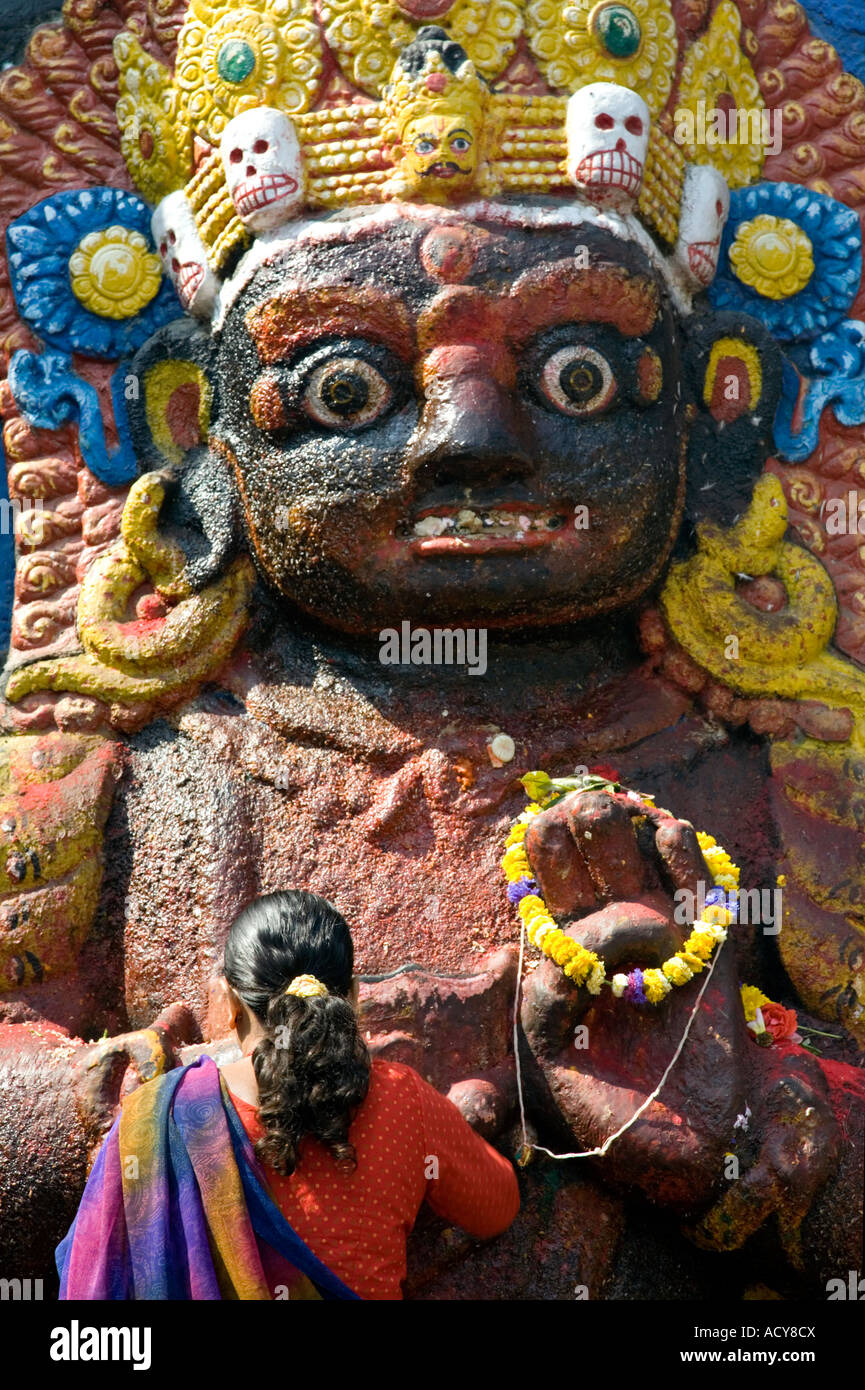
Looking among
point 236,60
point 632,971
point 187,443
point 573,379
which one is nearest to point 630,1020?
point 632,971

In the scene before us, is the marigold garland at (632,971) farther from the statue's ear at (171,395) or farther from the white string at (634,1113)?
the statue's ear at (171,395)

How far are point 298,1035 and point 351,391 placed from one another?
2.48 metres

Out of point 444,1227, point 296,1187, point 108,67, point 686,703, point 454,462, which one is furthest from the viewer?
point 108,67

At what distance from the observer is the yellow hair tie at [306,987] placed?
401cm

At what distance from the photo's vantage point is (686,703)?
6.15 meters

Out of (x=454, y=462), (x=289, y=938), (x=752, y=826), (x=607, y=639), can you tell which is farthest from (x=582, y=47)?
(x=289, y=938)

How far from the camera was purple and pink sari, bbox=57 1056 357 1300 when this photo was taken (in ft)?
13.0

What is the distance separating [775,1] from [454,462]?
7.75 feet

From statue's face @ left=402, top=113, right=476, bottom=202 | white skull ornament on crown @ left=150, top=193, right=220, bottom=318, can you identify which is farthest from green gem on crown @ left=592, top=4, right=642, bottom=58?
white skull ornament on crown @ left=150, top=193, right=220, bottom=318

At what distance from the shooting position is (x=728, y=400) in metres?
6.39

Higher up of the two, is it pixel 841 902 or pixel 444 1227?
pixel 841 902

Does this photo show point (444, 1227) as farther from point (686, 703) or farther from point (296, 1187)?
point (686, 703)

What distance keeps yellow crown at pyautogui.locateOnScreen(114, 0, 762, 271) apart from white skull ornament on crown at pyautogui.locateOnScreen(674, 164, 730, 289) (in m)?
0.22

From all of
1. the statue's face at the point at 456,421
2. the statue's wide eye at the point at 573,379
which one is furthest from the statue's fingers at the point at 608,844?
the statue's wide eye at the point at 573,379
